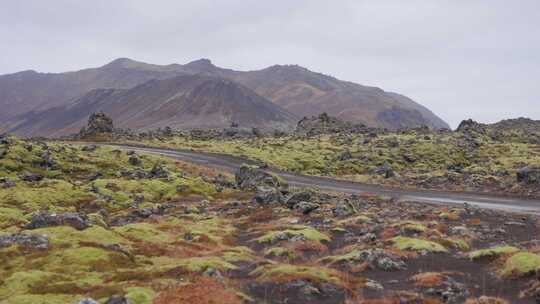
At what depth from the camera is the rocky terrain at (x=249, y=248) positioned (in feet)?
71.9

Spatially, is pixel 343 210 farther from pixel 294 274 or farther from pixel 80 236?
pixel 80 236

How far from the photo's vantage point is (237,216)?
47031 mm

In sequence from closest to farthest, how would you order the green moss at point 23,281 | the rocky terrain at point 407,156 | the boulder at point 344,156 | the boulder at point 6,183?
the green moss at point 23,281
the boulder at point 6,183
the rocky terrain at point 407,156
the boulder at point 344,156

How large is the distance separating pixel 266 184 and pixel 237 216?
16299 mm

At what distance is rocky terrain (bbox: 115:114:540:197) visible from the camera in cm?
7469

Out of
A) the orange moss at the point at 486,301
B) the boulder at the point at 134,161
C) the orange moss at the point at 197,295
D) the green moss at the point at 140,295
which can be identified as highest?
the boulder at the point at 134,161

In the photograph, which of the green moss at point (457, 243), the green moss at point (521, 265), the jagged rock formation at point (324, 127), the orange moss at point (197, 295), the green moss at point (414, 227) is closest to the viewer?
the orange moss at point (197, 295)

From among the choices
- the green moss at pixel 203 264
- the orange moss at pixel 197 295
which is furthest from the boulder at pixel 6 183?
the orange moss at pixel 197 295

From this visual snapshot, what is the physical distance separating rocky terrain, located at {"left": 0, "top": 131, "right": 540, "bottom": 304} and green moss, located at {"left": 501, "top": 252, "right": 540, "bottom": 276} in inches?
3.3

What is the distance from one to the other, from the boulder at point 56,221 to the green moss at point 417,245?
21266 millimetres

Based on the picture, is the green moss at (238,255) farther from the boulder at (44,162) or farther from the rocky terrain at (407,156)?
the rocky terrain at (407,156)

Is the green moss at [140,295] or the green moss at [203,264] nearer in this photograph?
the green moss at [140,295]

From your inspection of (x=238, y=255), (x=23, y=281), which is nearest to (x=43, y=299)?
(x=23, y=281)

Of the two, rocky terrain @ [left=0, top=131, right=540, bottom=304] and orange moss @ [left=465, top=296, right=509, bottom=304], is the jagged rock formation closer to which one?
rocky terrain @ [left=0, top=131, right=540, bottom=304]
